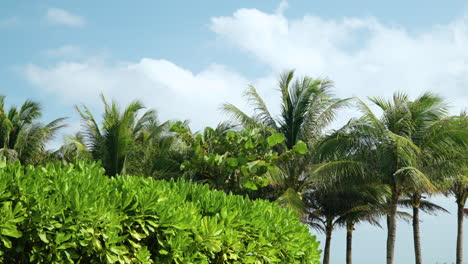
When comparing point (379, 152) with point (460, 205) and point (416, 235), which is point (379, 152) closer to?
point (416, 235)

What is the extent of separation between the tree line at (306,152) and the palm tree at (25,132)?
44 mm

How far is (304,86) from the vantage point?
70.3 feet

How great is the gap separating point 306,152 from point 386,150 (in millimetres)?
3438

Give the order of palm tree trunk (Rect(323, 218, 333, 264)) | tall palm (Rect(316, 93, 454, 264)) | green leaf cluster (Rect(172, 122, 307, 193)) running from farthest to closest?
1. palm tree trunk (Rect(323, 218, 333, 264))
2. tall palm (Rect(316, 93, 454, 264))
3. green leaf cluster (Rect(172, 122, 307, 193))

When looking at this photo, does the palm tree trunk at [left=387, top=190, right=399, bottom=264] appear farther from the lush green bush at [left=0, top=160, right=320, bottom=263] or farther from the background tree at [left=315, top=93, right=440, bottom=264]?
the lush green bush at [left=0, top=160, right=320, bottom=263]

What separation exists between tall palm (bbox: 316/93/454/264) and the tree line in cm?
3

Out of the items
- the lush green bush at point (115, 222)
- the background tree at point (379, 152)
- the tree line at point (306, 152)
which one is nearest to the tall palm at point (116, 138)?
the tree line at point (306, 152)

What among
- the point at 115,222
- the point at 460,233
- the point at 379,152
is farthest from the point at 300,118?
the point at 115,222

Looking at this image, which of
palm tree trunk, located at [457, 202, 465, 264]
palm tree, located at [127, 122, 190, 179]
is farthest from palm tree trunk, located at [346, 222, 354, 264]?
palm tree, located at [127, 122, 190, 179]

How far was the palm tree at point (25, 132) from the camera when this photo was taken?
22594 mm

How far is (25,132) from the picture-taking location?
2325 cm

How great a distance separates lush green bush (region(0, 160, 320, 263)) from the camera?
4.11m

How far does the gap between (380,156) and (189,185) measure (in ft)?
44.1

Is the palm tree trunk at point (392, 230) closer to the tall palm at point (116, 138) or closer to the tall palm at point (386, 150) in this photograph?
the tall palm at point (386, 150)
